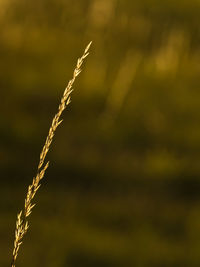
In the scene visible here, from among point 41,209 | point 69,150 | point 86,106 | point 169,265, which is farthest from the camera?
point 86,106

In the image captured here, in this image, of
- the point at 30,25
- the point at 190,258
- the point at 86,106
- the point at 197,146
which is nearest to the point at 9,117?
the point at 86,106

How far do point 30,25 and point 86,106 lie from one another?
5803 mm

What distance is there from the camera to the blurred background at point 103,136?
9.20 meters

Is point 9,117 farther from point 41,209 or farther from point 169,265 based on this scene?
point 169,265

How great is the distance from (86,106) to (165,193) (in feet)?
12.7

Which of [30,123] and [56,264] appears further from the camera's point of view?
[30,123]

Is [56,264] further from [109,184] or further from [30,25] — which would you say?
[30,25]

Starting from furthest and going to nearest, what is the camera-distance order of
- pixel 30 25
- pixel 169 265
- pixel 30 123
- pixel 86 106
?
pixel 30 25 → pixel 86 106 → pixel 30 123 → pixel 169 265

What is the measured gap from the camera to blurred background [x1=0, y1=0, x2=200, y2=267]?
9.20 metres

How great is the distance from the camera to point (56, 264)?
8.01 m

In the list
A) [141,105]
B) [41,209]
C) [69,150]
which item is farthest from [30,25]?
[41,209]

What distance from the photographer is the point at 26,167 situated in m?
10.9

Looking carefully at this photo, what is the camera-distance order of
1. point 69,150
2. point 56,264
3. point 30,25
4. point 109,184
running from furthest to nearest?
point 30,25 → point 69,150 → point 109,184 → point 56,264

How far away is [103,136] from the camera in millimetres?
12875
